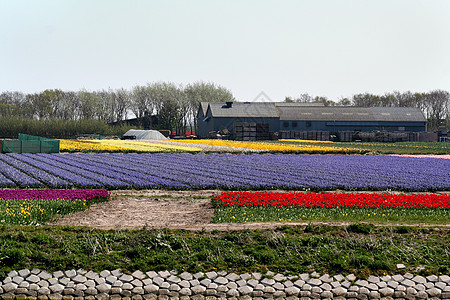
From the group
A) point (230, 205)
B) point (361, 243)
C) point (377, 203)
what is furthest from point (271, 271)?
point (377, 203)

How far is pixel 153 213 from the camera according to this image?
14.5m

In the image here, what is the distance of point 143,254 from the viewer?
9055 millimetres

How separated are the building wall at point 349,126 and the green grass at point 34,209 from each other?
69019 mm

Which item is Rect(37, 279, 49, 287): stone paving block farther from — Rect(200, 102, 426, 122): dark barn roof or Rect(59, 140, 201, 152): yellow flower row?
Rect(200, 102, 426, 122): dark barn roof

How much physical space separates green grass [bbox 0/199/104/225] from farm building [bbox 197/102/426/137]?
214 feet

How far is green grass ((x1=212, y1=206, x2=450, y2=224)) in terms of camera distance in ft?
40.8

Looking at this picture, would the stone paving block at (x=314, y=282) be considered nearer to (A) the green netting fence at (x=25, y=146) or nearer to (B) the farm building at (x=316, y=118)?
(A) the green netting fence at (x=25, y=146)

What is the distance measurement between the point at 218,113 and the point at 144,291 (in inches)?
2877

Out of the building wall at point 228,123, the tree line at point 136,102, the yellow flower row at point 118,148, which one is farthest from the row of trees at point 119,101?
the yellow flower row at point 118,148

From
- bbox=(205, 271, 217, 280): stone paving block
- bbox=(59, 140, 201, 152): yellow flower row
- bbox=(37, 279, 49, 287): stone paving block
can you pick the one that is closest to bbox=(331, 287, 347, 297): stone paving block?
bbox=(205, 271, 217, 280): stone paving block

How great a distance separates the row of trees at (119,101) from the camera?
10962cm

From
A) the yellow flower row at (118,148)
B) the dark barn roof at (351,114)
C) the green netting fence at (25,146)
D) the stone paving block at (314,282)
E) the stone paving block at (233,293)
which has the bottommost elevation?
the stone paving block at (233,293)

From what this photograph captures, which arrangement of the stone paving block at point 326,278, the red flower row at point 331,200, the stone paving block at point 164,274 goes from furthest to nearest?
the red flower row at point 331,200, the stone paving block at point 164,274, the stone paving block at point 326,278

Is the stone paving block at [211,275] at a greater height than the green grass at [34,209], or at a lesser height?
lesser
